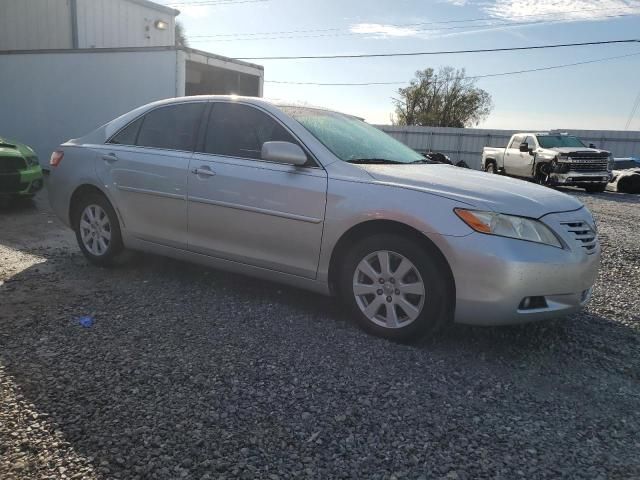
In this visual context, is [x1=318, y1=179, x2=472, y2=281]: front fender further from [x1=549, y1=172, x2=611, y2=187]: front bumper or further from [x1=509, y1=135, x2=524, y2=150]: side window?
[x1=509, y1=135, x2=524, y2=150]: side window

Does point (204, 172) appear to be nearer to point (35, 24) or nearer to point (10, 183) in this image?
point (10, 183)

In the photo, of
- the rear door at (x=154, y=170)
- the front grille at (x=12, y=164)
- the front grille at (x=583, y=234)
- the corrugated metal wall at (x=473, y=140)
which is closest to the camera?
the front grille at (x=583, y=234)

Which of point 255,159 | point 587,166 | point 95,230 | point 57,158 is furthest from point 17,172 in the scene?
point 587,166

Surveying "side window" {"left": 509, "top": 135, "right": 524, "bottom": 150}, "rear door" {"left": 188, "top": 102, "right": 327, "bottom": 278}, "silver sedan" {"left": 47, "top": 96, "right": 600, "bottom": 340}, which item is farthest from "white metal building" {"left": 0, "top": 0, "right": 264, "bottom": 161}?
"side window" {"left": 509, "top": 135, "right": 524, "bottom": 150}

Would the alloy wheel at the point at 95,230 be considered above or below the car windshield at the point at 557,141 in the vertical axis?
below

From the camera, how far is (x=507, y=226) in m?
3.06

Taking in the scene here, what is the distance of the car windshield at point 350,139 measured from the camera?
12.5 feet

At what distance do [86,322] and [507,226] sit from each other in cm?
284

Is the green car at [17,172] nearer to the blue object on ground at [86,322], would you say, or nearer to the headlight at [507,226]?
the blue object on ground at [86,322]

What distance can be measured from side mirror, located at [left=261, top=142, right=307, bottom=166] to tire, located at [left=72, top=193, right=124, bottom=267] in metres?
1.90

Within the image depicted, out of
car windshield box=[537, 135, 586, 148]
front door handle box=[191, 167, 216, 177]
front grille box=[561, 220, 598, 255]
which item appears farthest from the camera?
car windshield box=[537, 135, 586, 148]

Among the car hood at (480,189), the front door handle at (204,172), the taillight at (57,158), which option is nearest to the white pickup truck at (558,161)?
the car hood at (480,189)

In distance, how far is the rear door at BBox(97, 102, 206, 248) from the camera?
14.0ft

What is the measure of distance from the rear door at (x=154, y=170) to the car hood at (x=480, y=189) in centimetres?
163
